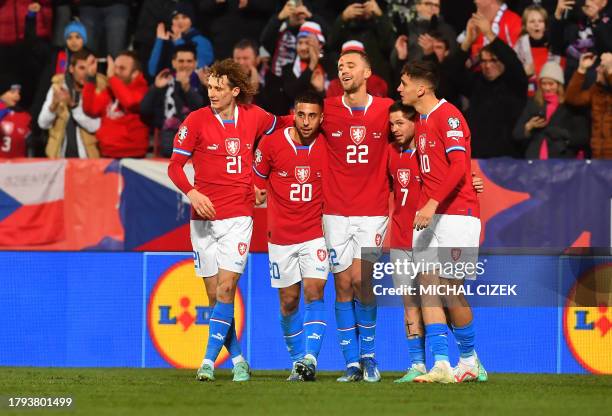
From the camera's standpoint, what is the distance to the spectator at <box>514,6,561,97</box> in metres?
15.0

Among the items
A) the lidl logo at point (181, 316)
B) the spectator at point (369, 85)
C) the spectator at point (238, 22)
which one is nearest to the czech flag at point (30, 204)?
the spectator at point (238, 22)

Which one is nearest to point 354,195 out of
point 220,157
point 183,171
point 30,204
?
point 220,157

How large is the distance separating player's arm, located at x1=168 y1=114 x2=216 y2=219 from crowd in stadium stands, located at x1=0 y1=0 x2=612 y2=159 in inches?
143

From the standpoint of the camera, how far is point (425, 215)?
9141 millimetres

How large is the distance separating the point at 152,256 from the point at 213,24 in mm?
4961

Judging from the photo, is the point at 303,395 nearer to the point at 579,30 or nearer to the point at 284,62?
the point at 284,62

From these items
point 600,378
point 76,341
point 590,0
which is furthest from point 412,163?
point 590,0

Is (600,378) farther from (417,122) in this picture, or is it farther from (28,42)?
(28,42)

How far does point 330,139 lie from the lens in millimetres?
10102

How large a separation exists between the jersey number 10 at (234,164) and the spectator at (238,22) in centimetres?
631

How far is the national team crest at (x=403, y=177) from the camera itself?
397 inches

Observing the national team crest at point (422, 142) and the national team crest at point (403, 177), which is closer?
the national team crest at point (422, 142)

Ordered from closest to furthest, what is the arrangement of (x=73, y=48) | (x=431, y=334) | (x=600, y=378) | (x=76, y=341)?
(x=431, y=334), (x=600, y=378), (x=76, y=341), (x=73, y=48)

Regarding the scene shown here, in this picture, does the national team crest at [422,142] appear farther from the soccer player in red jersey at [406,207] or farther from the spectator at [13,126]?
the spectator at [13,126]
